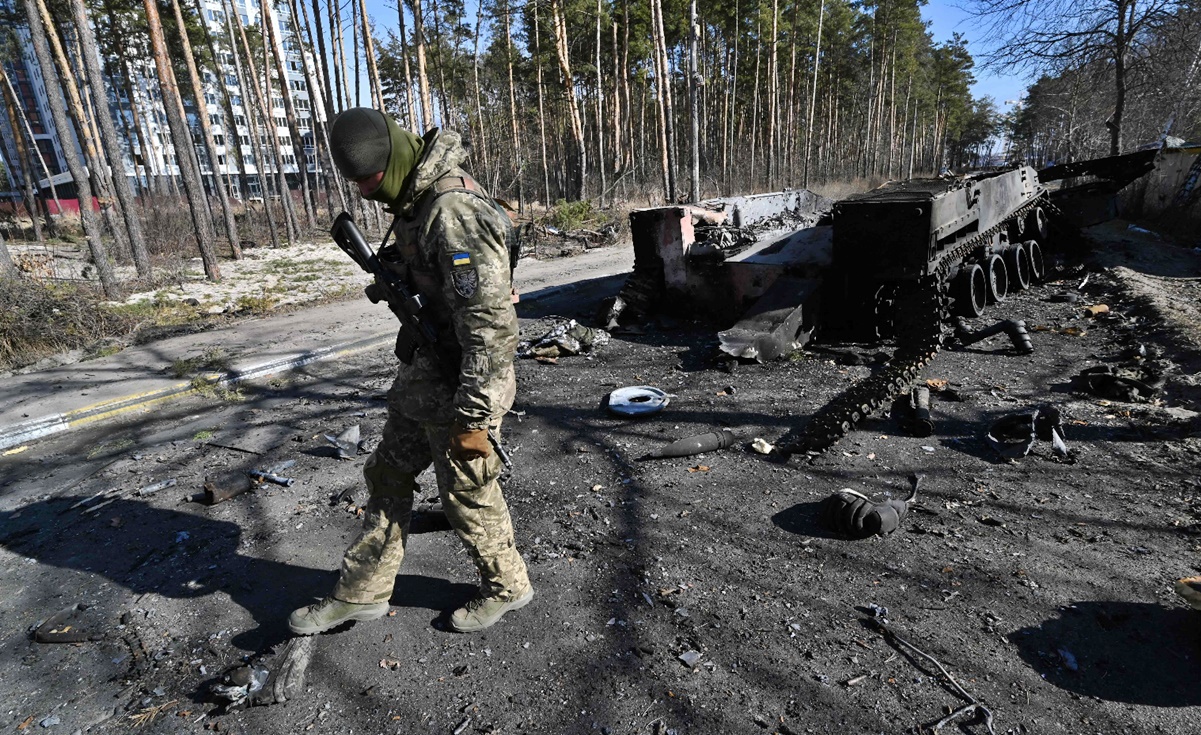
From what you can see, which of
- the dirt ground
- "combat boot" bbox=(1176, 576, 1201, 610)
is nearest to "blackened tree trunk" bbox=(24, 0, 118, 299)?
the dirt ground

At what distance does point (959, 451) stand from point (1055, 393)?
1.72 metres

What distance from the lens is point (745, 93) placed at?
1432 inches

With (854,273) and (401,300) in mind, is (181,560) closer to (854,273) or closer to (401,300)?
(401,300)

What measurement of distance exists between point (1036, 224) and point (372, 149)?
11.9 m

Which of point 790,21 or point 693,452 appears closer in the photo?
point 693,452

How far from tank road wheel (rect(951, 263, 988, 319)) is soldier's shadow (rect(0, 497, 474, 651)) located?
719 cm

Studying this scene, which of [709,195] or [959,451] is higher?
[709,195]

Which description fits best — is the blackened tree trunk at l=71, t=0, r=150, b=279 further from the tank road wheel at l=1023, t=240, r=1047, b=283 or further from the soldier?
the tank road wheel at l=1023, t=240, r=1047, b=283

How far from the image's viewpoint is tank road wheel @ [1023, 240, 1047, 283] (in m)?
9.66

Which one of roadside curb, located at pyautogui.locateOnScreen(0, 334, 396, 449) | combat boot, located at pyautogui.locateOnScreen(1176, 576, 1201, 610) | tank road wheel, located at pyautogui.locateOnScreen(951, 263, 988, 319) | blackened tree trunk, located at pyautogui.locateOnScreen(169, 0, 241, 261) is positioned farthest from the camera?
blackened tree trunk, located at pyautogui.locateOnScreen(169, 0, 241, 261)

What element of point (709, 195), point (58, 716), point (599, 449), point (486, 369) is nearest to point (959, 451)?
point (599, 449)

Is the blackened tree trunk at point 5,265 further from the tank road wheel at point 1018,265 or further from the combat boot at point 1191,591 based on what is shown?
the tank road wheel at point 1018,265

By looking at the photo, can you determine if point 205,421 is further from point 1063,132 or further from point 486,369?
point 1063,132

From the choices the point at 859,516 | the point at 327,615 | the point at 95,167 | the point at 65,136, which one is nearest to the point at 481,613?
the point at 327,615
